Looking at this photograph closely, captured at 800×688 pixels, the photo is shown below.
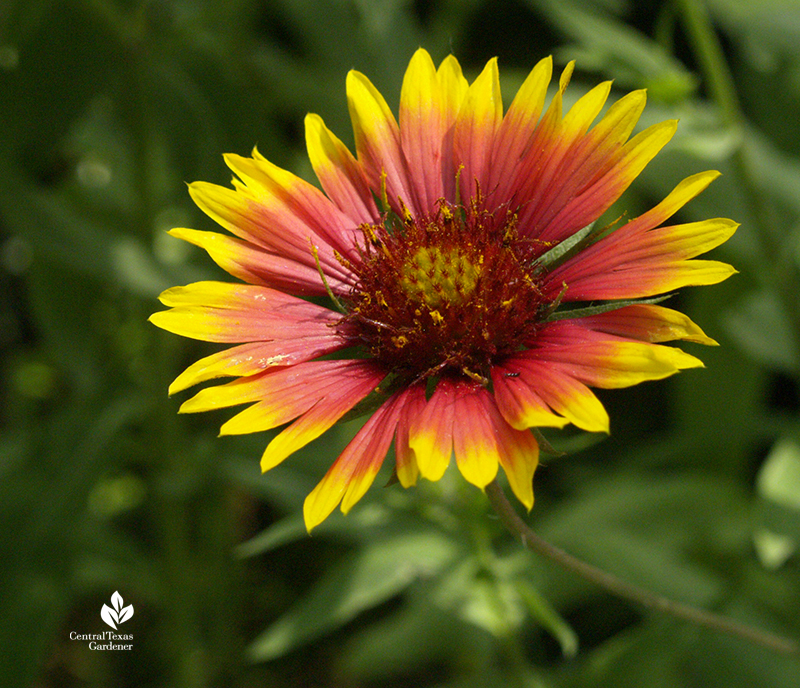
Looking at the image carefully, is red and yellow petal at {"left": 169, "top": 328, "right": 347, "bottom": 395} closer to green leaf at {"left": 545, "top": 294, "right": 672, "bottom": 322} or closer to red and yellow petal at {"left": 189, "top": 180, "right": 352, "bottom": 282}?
red and yellow petal at {"left": 189, "top": 180, "right": 352, "bottom": 282}

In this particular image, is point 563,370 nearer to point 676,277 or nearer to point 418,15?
point 676,277

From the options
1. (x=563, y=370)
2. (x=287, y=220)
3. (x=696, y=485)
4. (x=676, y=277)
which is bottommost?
(x=696, y=485)

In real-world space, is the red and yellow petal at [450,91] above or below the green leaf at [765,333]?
above

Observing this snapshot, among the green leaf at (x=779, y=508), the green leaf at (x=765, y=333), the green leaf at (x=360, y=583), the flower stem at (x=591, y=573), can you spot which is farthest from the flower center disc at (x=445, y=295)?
the green leaf at (x=765, y=333)

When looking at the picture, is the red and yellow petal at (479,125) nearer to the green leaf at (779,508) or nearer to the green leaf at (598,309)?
the green leaf at (598,309)

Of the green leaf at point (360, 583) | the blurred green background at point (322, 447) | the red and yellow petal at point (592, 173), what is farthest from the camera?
the blurred green background at point (322, 447)

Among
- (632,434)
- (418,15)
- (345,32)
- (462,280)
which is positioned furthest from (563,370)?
(418,15)

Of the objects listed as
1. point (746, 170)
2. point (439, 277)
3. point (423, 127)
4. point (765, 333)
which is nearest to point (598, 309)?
point (439, 277)

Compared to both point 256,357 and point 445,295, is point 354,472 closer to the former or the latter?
point 256,357
